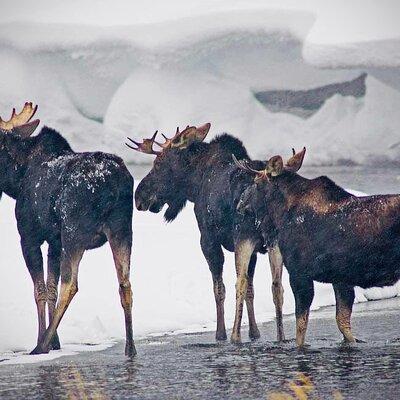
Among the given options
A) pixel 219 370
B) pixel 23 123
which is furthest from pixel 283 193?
pixel 23 123

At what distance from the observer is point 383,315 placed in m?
13.6

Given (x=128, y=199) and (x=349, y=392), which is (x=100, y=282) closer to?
(x=128, y=199)

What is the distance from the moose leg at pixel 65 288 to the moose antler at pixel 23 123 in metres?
1.80

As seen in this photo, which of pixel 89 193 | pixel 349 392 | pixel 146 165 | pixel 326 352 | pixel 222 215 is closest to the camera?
pixel 349 392

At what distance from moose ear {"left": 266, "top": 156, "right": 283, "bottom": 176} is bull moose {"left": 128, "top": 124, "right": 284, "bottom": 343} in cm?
63

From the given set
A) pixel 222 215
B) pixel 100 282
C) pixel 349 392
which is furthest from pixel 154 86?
pixel 349 392

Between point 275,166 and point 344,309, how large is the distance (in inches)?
58.0

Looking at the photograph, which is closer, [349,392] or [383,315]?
[349,392]

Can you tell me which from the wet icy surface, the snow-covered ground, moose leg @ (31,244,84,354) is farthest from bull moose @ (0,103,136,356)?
the snow-covered ground

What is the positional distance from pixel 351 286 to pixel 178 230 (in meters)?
6.27

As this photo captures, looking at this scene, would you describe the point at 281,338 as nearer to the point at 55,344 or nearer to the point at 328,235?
the point at 328,235

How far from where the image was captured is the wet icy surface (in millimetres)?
8719

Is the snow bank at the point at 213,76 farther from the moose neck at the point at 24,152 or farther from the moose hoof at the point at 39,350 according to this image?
the moose hoof at the point at 39,350

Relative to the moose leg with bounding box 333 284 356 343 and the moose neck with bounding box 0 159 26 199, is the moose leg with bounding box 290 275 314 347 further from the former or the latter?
the moose neck with bounding box 0 159 26 199
